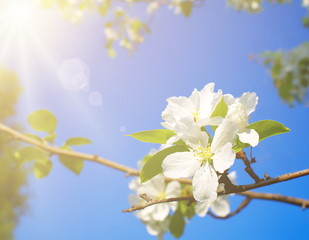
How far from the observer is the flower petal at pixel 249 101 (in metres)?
0.47

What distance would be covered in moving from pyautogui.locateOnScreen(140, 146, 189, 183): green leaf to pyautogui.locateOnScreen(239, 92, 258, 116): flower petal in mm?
115

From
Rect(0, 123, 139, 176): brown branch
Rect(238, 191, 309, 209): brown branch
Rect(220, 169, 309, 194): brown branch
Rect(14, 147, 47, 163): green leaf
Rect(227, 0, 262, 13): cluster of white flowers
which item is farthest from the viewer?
Rect(227, 0, 262, 13): cluster of white flowers

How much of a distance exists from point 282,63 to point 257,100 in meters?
2.86

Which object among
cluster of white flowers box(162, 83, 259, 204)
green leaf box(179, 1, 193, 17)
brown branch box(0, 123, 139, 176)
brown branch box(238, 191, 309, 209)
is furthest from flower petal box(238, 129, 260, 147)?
green leaf box(179, 1, 193, 17)

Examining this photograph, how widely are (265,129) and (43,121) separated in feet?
2.68

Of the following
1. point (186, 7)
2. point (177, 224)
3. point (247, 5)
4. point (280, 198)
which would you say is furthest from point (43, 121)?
point (247, 5)

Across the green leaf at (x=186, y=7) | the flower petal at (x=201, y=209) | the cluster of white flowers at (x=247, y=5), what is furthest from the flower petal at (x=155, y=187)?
the cluster of white flowers at (x=247, y=5)

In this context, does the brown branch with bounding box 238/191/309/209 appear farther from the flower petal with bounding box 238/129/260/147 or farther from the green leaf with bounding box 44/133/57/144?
the green leaf with bounding box 44/133/57/144

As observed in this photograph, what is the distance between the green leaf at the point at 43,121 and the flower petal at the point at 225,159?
78cm

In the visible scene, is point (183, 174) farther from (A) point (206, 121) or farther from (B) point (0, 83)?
(B) point (0, 83)

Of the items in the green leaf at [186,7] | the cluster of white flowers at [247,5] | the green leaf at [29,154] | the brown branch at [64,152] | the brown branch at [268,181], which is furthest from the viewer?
the cluster of white flowers at [247,5]

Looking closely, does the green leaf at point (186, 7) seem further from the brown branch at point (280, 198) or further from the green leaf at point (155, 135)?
the green leaf at point (155, 135)

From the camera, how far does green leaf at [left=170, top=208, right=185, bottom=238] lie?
95 cm

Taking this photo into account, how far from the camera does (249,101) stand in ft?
1.54
